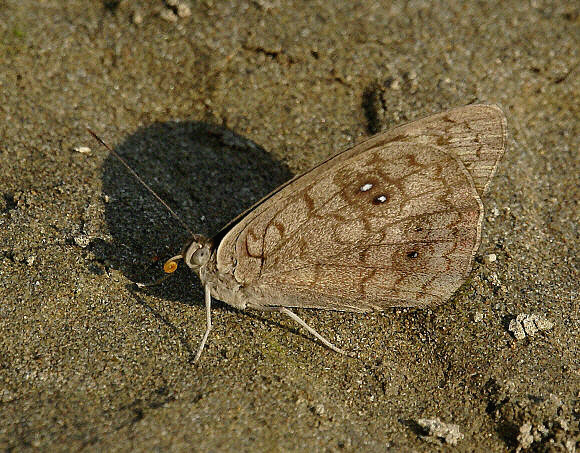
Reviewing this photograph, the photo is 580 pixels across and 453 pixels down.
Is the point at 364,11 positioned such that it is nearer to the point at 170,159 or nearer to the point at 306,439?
the point at 170,159

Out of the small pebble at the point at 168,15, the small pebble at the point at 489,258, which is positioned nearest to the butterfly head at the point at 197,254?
the small pebble at the point at 489,258

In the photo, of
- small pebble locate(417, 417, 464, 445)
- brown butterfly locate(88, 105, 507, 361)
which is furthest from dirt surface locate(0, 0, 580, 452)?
brown butterfly locate(88, 105, 507, 361)

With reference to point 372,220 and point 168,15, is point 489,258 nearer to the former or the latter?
point 372,220

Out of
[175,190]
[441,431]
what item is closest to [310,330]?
[441,431]

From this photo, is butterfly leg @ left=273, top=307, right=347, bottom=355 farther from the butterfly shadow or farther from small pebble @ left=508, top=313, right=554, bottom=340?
small pebble @ left=508, top=313, right=554, bottom=340

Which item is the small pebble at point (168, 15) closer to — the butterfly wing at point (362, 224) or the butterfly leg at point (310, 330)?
the butterfly wing at point (362, 224)

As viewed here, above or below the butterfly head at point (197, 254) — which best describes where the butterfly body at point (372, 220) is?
below

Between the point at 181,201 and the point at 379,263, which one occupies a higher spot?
the point at 181,201

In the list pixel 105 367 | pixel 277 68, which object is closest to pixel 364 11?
pixel 277 68
